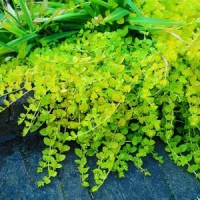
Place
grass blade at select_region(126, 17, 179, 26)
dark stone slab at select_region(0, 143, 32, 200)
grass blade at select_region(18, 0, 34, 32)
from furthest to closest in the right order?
1. grass blade at select_region(18, 0, 34, 32)
2. grass blade at select_region(126, 17, 179, 26)
3. dark stone slab at select_region(0, 143, 32, 200)

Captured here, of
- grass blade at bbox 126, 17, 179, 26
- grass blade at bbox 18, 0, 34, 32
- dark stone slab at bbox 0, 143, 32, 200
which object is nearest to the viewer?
dark stone slab at bbox 0, 143, 32, 200

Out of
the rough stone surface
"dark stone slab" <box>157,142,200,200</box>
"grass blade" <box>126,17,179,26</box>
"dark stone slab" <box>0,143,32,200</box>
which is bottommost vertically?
"dark stone slab" <box>157,142,200,200</box>

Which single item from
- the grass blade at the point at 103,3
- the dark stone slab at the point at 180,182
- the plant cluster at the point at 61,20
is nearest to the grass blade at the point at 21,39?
the plant cluster at the point at 61,20

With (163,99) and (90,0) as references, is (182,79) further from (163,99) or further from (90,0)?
(90,0)

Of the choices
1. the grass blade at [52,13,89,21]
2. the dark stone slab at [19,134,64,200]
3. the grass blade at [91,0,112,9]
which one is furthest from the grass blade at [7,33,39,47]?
the dark stone slab at [19,134,64,200]

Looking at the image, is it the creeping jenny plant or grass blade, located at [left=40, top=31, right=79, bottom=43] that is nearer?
the creeping jenny plant

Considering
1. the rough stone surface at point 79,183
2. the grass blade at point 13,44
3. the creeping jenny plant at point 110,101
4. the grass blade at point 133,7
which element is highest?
the grass blade at point 133,7

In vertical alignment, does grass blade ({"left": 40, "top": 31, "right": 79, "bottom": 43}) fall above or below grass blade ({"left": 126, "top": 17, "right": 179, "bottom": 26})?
below

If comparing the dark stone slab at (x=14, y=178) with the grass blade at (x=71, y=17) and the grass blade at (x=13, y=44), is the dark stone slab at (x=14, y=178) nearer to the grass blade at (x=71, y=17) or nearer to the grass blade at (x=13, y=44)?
the grass blade at (x=13, y=44)

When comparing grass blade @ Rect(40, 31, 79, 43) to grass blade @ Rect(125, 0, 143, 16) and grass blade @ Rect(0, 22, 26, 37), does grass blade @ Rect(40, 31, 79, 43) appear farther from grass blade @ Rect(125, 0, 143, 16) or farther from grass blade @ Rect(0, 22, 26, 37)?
grass blade @ Rect(125, 0, 143, 16)
